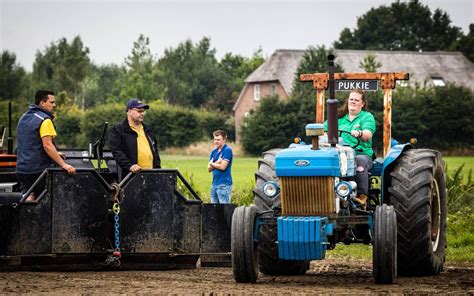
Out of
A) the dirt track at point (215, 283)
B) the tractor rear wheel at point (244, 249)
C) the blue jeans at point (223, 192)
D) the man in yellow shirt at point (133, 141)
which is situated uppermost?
the man in yellow shirt at point (133, 141)

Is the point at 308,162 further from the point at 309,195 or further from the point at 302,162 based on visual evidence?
the point at 309,195

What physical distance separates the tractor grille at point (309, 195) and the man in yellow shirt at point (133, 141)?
2800 mm

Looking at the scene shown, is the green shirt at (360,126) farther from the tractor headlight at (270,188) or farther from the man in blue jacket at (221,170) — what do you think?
the man in blue jacket at (221,170)

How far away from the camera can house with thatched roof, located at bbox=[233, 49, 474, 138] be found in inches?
A: 3386

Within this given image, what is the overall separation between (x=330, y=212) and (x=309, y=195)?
267 mm

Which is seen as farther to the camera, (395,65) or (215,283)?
(395,65)

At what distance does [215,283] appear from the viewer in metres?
10.8

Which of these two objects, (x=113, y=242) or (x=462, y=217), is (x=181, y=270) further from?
(x=462, y=217)

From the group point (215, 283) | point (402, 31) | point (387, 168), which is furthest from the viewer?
point (402, 31)

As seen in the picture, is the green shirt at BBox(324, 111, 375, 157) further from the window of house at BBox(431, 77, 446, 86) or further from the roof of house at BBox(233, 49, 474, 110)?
the window of house at BBox(431, 77, 446, 86)

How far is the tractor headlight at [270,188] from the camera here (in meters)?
11.0

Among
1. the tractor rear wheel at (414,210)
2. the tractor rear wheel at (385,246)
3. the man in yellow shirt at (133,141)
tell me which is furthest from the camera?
the man in yellow shirt at (133,141)

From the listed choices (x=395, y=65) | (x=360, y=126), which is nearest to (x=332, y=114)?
(x=360, y=126)

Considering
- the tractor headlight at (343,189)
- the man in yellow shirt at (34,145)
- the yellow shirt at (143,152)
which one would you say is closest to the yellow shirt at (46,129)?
the man in yellow shirt at (34,145)
